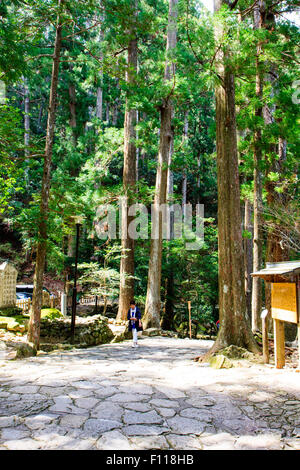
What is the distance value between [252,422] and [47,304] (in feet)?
42.7

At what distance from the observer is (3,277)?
40.6 ft

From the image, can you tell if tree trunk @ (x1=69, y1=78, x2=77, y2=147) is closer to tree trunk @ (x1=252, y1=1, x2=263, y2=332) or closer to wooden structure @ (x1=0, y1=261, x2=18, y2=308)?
wooden structure @ (x1=0, y1=261, x2=18, y2=308)

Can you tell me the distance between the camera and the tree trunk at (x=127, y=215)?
12.1 m

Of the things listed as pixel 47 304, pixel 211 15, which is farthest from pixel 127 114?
pixel 47 304

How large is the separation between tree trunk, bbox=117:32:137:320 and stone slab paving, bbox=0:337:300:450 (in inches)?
255

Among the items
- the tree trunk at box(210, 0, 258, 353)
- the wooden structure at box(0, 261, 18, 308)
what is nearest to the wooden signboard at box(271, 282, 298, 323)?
the tree trunk at box(210, 0, 258, 353)

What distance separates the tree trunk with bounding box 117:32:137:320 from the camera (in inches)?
478

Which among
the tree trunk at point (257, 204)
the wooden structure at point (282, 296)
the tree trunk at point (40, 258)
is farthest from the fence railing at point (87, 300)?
the wooden structure at point (282, 296)

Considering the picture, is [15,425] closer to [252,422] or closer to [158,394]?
[158,394]

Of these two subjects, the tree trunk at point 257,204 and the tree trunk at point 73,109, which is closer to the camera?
the tree trunk at point 257,204

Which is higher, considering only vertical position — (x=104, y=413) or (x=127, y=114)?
(x=127, y=114)

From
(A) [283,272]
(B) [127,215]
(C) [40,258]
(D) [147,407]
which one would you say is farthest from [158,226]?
(D) [147,407]

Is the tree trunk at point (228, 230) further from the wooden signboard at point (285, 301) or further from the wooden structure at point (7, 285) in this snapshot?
the wooden structure at point (7, 285)

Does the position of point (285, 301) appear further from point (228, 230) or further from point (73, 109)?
point (73, 109)
